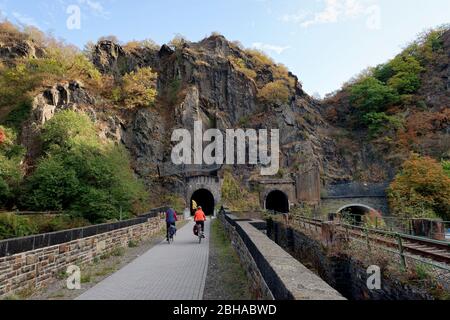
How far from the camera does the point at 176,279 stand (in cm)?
752

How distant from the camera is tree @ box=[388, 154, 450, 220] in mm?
24625

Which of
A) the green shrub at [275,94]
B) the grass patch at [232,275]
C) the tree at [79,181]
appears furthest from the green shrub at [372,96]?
the grass patch at [232,275]

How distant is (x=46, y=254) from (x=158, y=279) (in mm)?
2439

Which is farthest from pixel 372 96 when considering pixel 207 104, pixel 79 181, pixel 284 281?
pixel 284 281

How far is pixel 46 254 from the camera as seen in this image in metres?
7.22

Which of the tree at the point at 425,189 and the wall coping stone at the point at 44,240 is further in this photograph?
the tree at the point at 425,189

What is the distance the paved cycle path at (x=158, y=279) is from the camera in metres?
6.18

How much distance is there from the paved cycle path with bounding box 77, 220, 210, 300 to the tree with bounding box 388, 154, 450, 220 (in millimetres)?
18743

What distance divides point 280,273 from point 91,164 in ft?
76.5

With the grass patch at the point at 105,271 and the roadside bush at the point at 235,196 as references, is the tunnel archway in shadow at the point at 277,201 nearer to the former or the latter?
the roadside bush at the point at 235,196

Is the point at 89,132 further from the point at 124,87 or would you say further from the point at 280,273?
the point at 280,273

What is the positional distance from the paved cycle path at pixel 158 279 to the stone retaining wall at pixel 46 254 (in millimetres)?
1135

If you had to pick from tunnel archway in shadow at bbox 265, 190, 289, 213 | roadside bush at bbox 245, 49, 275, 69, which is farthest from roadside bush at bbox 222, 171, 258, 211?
roadside bush at bbox 245, 49, 275, 69

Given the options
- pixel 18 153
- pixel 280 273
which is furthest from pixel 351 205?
pixel 280 273
